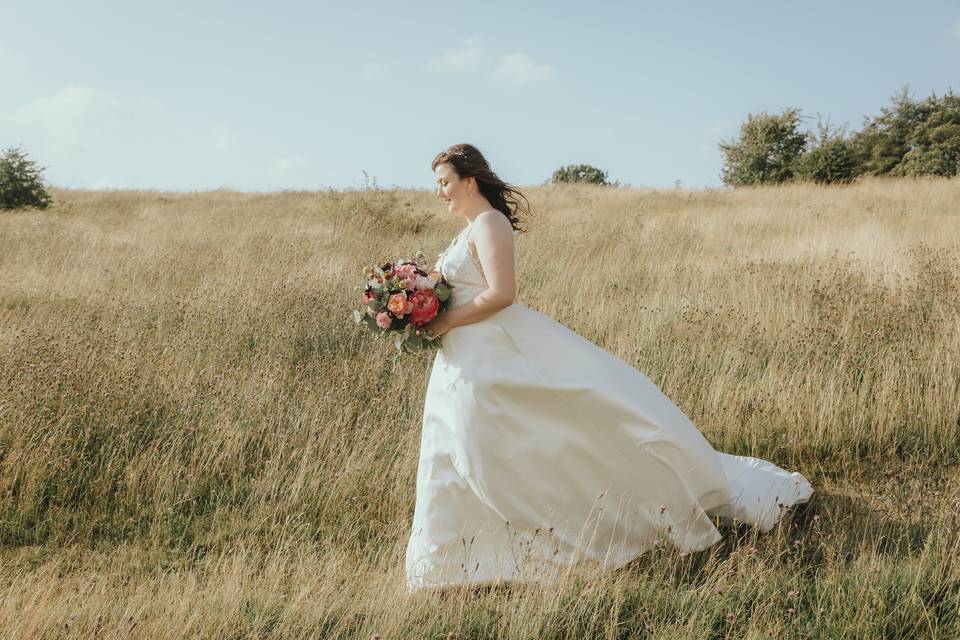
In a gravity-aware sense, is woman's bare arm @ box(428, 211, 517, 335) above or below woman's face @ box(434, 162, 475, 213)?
below

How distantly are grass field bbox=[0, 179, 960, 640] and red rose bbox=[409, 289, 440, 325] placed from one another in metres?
1.32

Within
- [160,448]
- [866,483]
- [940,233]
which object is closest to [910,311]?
[866,483]

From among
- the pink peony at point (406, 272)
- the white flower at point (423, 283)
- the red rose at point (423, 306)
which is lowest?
the red rose at point (423, 306)

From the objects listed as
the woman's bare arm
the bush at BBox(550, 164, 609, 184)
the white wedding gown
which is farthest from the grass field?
the bush at BBox(550, 164, 609, 184)

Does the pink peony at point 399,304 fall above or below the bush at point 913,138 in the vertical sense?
below

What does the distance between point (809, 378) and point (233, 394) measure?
4681 mm

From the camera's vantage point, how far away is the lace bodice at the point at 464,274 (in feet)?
12.6

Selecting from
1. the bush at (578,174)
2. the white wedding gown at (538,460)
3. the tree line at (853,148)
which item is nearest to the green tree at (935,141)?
the tree line at (853,148)

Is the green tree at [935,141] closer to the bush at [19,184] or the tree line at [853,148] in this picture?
the tree line at [853,148]

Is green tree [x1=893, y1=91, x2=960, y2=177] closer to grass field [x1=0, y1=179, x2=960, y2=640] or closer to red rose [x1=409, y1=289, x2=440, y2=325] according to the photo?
grass field [x1=0, y1=179, x2=960, y2=640]

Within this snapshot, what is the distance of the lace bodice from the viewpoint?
384 cm

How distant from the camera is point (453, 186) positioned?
12.8 ft

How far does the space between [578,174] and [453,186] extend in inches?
1635

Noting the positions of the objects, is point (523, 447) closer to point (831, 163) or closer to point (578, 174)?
point (831, 163)
